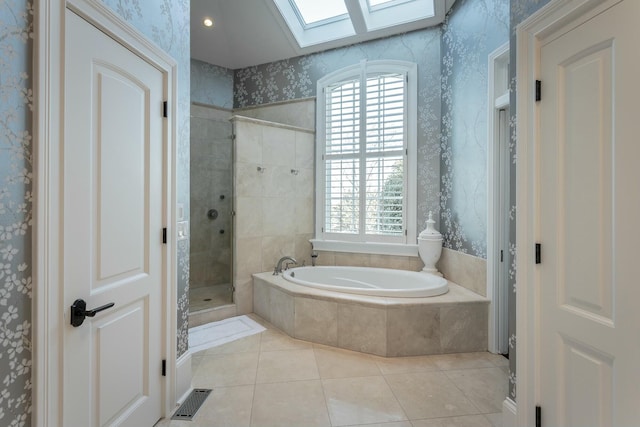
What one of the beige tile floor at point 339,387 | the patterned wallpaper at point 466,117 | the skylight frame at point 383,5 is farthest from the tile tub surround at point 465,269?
the skylight frame at point 383,5

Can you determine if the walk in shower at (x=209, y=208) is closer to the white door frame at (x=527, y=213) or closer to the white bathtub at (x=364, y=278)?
the white bathtub at (x=364, y=278)

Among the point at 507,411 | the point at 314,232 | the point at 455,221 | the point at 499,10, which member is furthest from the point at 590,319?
the point at 314,232

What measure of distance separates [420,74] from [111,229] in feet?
11.3

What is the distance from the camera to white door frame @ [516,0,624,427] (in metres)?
1.49

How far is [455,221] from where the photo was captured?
3.25m

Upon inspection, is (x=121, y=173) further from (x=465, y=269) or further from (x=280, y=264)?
(x=465, y=269)

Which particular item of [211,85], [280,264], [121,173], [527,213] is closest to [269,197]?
[280,264]

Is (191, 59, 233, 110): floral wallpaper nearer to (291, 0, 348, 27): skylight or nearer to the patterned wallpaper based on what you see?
(291, 0, 348, 27): skylight

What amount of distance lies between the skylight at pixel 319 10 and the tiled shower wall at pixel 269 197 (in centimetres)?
137

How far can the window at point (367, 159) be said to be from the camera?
3.65 meters

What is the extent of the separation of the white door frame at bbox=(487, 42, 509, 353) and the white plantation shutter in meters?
1.07

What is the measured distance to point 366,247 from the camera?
3.80 meters

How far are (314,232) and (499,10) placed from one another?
2.90 meters

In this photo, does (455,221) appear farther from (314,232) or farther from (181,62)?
(181,62)
